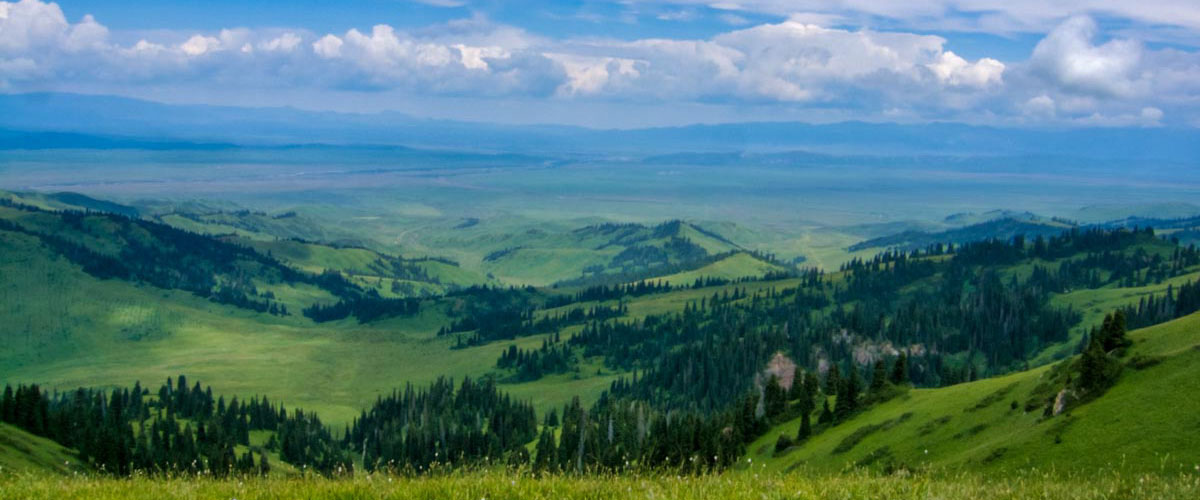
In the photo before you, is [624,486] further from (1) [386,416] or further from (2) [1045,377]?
(1) [386,416]

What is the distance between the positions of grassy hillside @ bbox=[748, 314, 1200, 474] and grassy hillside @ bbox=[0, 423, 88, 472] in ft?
233

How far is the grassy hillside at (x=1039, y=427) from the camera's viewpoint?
A: 5284 cm

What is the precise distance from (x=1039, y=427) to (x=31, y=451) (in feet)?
326

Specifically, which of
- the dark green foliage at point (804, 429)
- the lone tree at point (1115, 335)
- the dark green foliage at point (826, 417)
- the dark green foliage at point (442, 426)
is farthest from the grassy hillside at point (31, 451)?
the lone tree at point (1115, 335)

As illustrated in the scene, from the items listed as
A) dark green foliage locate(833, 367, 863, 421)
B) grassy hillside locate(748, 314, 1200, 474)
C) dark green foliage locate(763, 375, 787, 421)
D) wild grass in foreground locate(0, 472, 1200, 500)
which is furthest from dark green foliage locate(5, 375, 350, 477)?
dark green foliage locate(833, 367, 863, 421)

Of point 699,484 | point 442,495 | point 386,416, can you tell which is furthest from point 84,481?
point 386,416

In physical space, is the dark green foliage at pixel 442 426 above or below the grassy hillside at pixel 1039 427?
below

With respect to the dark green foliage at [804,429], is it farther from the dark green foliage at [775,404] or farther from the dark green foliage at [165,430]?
the dark green foliage at [165,430]

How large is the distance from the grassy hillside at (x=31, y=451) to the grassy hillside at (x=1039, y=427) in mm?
→ 71077

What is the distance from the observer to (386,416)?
593 feet

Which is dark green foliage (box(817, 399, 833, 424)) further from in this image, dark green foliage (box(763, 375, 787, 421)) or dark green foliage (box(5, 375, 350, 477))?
dark green foliage (box(5, 375, 350, 477))

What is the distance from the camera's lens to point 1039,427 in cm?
6341

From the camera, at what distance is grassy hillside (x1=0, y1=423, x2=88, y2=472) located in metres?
85.6

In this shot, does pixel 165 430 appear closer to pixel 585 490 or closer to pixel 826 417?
pixel 826 417
